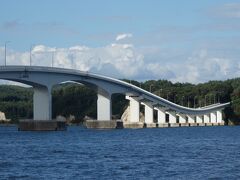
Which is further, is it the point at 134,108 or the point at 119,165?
the point at 134,108

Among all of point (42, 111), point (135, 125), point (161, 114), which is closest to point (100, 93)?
point (42, 111)

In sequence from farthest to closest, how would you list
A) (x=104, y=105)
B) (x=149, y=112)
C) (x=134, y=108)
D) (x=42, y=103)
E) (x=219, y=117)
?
(x=219, y=117)
(x=149, y=112)
(x=134, y=108)
(x=104, y=105)
(x=42, y=103)

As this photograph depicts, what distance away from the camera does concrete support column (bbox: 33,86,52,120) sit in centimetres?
11281

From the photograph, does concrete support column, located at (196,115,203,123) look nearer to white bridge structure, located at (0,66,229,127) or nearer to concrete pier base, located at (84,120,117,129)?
white bridge structure, located at (0,66,229,127)

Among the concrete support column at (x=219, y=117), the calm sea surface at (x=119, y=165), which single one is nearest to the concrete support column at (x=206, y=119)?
the concrete support column at (x=219, y=117)

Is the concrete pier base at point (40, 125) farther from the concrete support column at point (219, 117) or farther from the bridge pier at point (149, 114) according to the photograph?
the concrete support column at point (219, 117)

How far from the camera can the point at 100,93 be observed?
131250mm

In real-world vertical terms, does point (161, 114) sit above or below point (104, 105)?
below

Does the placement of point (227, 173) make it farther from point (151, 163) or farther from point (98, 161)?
point (98, 161)

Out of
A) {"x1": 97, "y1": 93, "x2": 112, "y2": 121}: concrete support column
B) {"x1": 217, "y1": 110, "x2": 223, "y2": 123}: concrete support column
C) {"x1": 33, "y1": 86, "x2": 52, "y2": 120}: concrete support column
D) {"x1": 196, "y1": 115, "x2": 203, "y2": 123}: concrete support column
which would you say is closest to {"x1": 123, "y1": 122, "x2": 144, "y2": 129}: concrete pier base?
{"x1": 97, "y1": 93, "x2": 112, "y2": 121}: concrete support column

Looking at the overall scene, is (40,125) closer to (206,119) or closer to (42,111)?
(42,111)

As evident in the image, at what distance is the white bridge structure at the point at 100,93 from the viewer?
107688 mm

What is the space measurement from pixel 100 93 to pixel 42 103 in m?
20.2

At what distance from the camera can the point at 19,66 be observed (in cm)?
10494
